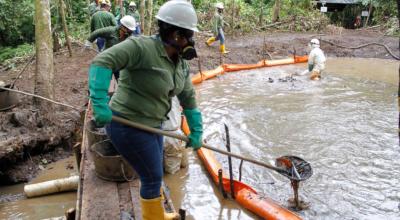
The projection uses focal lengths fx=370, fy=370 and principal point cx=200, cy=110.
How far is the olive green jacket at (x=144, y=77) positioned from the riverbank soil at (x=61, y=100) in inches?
165

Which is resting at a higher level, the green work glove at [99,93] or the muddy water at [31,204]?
the green work glove at [99,93]

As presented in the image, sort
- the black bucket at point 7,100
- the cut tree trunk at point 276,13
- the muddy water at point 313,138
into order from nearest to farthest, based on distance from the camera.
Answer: the muddy water at point 313,138 < the black bucket at point 7,100 < the cut tree trunk at point 276,13

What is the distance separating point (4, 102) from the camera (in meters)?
7.17

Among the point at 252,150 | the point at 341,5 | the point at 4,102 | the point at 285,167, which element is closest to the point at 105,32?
the point at 4,102

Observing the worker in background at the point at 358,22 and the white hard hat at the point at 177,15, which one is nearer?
the white hard hat at the point at 177,15

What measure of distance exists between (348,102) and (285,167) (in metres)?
5.38

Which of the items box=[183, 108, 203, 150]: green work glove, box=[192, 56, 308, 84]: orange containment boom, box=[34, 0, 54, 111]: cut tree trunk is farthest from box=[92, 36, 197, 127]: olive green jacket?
box=[192, 56, 308, 84]: orange containment boom

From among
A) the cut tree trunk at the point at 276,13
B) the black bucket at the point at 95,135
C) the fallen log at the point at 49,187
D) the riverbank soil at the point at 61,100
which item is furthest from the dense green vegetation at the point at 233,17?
the black bucket at the point at 95,135

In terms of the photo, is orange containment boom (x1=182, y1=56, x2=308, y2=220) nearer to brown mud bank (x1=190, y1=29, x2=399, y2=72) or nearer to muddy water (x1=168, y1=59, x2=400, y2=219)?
muddy water (x1=168, y1=59, x2=400, y2=219)

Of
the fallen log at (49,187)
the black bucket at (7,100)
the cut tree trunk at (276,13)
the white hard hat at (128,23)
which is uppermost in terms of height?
the cut tree trunk at (276,13)

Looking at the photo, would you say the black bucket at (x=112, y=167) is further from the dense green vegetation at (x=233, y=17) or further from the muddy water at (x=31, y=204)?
the dense green vegetation at (x=233, y=17)

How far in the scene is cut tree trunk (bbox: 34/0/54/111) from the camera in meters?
6.86

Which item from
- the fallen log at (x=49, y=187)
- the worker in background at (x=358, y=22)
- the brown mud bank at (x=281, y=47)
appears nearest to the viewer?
the fallen log at (x=49, y=187)

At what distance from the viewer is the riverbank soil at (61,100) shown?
621 centimetres
